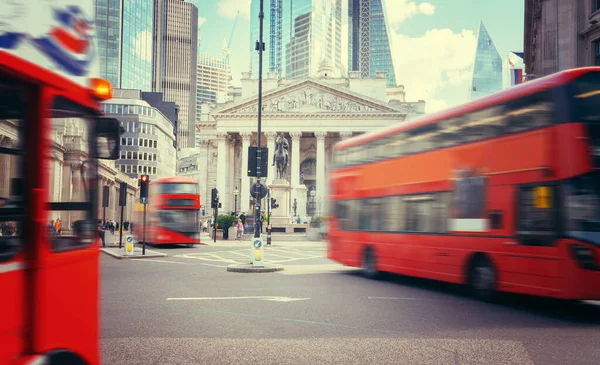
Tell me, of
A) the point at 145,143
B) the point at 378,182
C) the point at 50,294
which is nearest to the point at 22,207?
the point at 50,294

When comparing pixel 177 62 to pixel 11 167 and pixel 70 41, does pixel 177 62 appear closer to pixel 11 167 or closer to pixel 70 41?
pixel 70 41

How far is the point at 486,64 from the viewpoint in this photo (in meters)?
144

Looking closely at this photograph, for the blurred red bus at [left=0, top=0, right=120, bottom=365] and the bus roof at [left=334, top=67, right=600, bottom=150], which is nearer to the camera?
the blurred red bus at [left=0, top=0, right=120, bottom=365]

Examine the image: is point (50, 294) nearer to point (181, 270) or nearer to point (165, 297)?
point (165, 297)

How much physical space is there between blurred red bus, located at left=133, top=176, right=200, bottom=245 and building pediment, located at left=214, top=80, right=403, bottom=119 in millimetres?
45493

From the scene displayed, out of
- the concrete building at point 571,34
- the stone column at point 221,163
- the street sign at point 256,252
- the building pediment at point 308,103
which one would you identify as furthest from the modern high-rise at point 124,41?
the street sign at point 256,252

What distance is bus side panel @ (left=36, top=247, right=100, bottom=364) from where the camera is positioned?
3.95 metres

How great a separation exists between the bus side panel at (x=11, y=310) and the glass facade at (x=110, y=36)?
110 metres

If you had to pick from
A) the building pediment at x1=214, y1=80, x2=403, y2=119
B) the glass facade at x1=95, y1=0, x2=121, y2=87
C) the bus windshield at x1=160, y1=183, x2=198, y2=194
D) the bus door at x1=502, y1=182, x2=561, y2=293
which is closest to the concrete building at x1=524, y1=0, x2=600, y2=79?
the bus windshield at x1=160, y1=183, x2=198, y2=194

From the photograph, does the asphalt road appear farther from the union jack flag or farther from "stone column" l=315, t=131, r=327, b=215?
"stone column" l=315, t=131, r=327, b=215

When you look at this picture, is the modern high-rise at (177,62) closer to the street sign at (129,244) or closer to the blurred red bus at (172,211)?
the blurred red bus at (172,211)

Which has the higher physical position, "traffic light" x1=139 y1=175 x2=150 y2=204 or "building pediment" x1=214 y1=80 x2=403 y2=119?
"building pediment" x1=214 y1=80 x2=403 y2=119

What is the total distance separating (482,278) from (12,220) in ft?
32.8

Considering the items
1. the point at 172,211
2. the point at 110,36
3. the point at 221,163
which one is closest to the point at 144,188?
the point at 172,211
